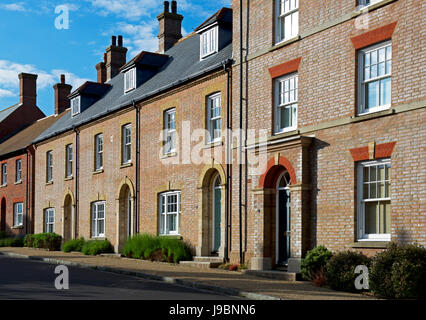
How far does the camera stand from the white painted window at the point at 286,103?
57.6 ft

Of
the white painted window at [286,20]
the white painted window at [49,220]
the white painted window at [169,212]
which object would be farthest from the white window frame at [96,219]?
the white painted window at [286,20]

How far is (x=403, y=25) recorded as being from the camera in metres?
14.2

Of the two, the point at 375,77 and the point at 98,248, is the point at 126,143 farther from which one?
the point at 375,77

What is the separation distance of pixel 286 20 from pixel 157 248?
9816 mm

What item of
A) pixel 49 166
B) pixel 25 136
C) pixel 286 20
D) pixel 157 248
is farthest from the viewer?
pixel 25 136

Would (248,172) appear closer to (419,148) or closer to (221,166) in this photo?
(221,166)

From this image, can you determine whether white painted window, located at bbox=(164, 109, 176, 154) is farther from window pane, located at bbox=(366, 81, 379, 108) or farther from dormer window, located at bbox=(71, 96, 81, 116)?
dormer window, located at bbox=(71, 96, 81, 116)

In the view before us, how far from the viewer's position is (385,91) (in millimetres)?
14703

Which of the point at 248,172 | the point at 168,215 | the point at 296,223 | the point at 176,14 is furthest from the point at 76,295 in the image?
the point at 176,14

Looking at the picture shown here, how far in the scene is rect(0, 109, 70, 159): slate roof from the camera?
1587 inches

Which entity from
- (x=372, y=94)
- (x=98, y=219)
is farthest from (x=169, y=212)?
(x=372, y=94)

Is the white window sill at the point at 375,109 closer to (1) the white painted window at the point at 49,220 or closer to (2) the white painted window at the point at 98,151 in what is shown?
→ (2) the white painted window at the point at 98,151

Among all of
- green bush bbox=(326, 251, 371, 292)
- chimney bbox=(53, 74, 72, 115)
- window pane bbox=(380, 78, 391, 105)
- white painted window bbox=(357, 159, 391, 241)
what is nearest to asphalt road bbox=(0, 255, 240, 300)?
green bush bbox=(326, 251, 371, 292)

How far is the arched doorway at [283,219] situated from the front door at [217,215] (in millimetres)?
3555
